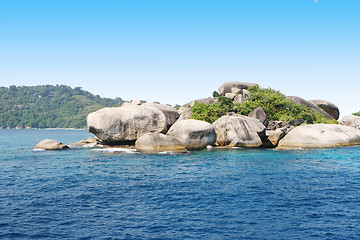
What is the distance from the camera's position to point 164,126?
34000 millimetres

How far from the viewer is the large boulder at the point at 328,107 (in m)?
52.6

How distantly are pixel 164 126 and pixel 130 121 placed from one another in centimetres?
388

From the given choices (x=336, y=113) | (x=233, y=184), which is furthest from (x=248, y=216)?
(x=336, y=113)

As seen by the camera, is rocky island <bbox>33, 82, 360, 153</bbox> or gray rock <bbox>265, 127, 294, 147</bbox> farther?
gray rock <bbox>265, 127, 294, 147</bbox>

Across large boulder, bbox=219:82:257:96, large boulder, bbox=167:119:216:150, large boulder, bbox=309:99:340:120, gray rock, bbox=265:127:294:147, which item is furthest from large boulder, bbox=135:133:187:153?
large boulder, bbox=309:99:340:120

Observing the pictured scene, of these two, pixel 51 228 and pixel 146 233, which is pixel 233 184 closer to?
pixel 146 233

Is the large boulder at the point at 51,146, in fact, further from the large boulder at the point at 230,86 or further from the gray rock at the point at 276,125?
the large boulder at the point at 230,86

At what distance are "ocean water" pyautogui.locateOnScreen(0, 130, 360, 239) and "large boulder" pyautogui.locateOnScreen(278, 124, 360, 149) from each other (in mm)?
11178

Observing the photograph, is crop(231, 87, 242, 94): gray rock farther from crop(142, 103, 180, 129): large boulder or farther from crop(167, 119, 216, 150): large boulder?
crop(167, 119, 216, 150): large boulder

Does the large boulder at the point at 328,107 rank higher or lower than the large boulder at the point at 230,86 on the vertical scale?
lower

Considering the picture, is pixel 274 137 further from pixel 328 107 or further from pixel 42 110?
pixel 42 110

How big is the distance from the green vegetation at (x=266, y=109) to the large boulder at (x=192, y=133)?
651 cm

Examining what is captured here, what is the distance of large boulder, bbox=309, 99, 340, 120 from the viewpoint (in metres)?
52.6

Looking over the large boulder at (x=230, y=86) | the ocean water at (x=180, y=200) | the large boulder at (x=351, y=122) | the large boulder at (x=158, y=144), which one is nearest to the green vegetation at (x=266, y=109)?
the large boulder at (x=351, y=122)
